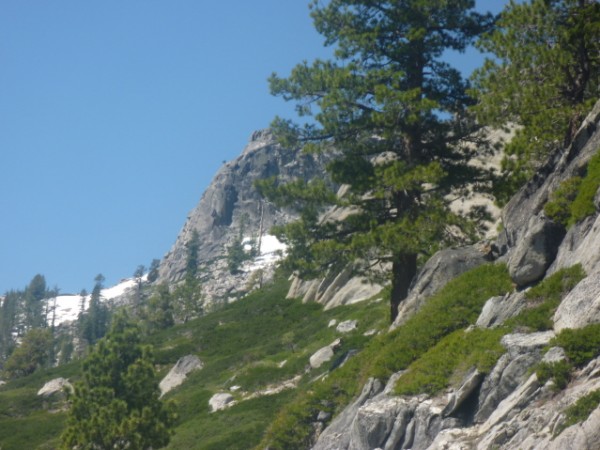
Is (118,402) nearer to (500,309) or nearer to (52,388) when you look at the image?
(500,309)

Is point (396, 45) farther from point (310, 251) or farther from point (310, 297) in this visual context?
point (310, 297)

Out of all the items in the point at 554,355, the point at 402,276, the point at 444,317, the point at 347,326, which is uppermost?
the point at 402,276

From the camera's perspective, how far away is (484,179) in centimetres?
2611

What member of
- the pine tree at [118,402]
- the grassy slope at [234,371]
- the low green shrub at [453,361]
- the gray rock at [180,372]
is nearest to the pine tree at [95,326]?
the grassy slope at [234,371]

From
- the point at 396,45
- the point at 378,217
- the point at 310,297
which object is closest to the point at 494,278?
the point at 378,217

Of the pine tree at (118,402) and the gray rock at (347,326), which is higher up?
the gray rock at (347,326)

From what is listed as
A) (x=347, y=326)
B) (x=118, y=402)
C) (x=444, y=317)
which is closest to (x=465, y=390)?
(x=444, y=317)

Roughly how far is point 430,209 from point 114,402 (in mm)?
16724

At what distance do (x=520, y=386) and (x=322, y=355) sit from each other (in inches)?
1329

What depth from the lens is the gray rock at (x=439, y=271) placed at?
22.2 meters

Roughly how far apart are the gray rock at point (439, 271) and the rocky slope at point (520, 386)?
→ 1233 mm

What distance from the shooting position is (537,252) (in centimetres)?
1736

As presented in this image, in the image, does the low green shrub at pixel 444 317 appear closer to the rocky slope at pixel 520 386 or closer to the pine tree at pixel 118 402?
the rocky slope at pixel 520 386

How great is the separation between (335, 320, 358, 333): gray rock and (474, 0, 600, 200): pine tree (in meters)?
28.1
